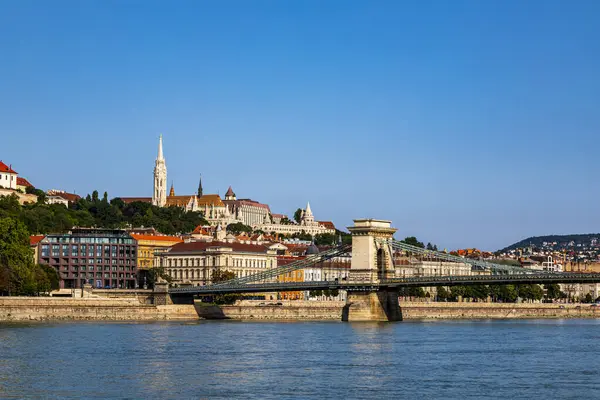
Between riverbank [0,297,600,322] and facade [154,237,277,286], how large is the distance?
23.3 meters

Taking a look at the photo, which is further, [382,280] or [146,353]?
[382,280]

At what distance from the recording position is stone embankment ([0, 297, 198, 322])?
196 ft

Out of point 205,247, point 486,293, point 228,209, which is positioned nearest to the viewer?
point 486,293

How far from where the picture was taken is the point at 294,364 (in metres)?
35.1

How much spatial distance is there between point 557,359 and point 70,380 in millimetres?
14475

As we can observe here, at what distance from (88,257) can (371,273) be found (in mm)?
31017

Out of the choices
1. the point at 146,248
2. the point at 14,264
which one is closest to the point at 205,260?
the point at 146,248

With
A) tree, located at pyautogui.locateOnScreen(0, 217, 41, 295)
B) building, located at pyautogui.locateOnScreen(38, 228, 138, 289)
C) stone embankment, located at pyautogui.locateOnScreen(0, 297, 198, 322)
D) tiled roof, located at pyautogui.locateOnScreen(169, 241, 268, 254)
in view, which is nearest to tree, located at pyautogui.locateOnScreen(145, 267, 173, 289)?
building, located at pyautogui.locateOnScreen(38, 228, 138, 289)

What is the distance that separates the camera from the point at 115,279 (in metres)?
90.6

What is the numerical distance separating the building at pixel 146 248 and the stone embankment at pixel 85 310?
88.9 feet

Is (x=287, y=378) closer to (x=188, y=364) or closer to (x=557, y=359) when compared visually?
(x=188, y=364)

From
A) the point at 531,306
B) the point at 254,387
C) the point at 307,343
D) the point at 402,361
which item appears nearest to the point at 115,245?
the point at 531,306

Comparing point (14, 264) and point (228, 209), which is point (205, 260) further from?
point (228, 209)

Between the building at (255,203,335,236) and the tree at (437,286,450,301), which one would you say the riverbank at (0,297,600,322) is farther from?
the building at (255,203,335,236)
